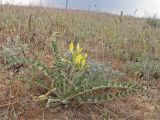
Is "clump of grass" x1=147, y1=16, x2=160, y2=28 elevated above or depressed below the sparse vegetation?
below

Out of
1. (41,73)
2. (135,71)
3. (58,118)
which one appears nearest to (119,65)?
(135,71)

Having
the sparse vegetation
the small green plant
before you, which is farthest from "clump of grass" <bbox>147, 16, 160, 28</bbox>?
the small green plant

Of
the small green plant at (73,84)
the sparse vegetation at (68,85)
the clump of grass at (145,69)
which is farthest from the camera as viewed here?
the clump of grass at (145,69)

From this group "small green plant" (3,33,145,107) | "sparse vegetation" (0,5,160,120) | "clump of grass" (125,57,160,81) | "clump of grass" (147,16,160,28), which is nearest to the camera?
"sparse vegetation" (0,5,160,120)

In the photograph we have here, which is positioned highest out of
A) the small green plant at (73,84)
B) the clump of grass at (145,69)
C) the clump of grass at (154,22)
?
the small green plant at (73,84)

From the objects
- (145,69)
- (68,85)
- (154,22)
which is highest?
(68,85)

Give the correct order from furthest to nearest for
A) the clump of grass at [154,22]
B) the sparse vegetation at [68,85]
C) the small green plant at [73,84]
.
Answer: the clump of grass at [154,22] < the small green plant at [73,84] < the sparse vegetation at [68,85]

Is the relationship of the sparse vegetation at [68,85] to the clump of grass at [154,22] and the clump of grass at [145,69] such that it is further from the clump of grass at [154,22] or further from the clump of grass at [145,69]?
the clump of grass at [154,22]

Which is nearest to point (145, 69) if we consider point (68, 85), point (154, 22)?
point (68, 85)

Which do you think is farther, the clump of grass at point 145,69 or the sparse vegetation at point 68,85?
the clump of grass at point 145,69

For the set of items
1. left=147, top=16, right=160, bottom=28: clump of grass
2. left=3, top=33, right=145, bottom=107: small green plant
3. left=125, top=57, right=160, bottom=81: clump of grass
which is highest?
left=3, top=33, right=145, bottom=107: small green plant

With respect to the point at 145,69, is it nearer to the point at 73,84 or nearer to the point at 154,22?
the point at 73,84

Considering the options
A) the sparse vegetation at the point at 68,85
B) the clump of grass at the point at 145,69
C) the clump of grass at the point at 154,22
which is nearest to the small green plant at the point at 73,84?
the sparse vegetation at the point at 68,85

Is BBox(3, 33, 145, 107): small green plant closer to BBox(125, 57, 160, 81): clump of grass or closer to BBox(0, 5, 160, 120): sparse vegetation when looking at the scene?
BBox(0, 5, 160, 120): sparse vegetation
